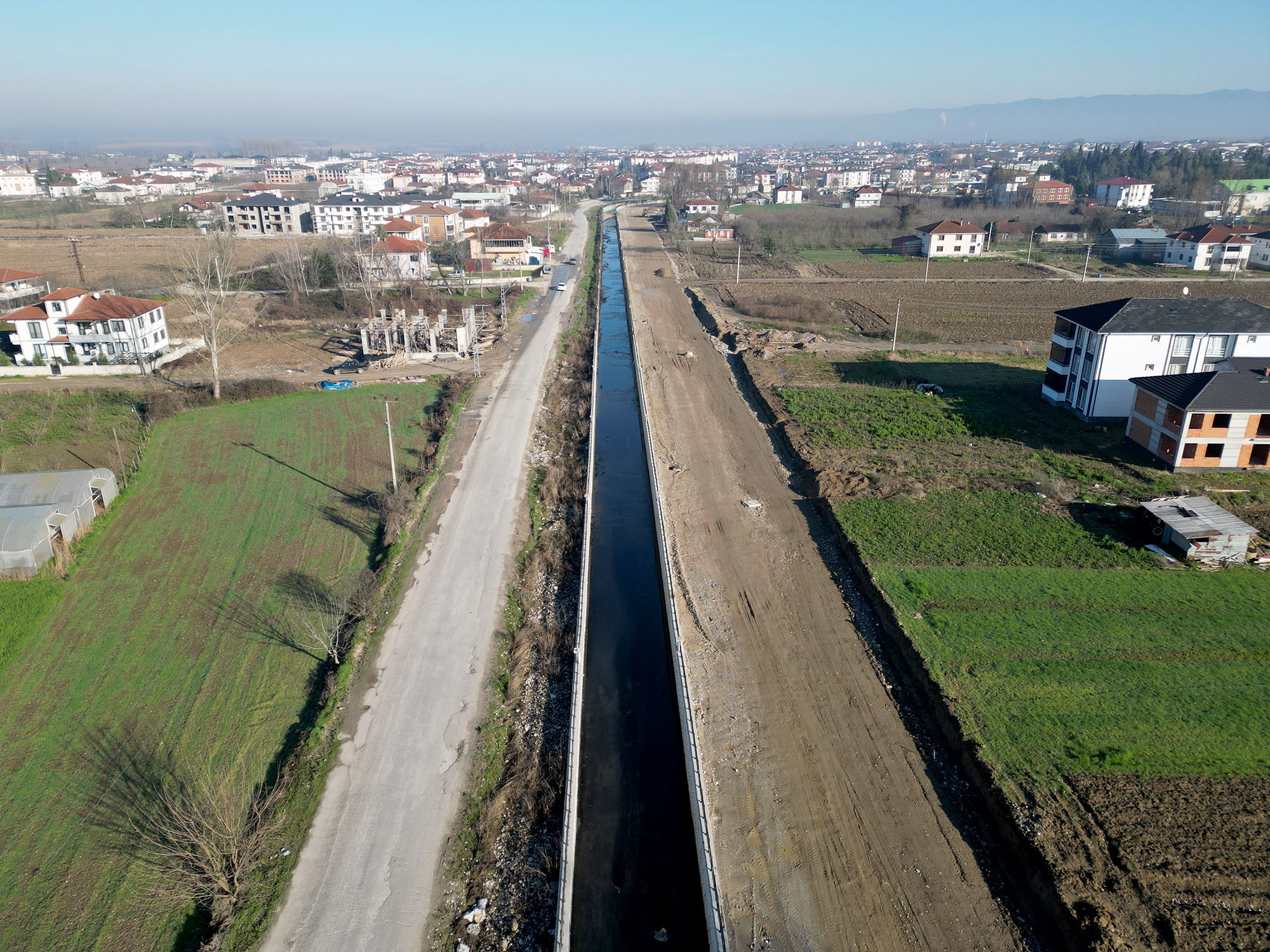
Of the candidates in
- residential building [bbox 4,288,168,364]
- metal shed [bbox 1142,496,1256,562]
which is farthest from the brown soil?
residential building [bbox 4,288,168,364]

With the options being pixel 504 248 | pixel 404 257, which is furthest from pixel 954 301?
pixel 404 257

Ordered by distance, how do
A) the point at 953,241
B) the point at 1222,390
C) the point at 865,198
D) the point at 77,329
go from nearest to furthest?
the point at 1222,390, the point at 77,329, the point at 953,241, the point at 865,198

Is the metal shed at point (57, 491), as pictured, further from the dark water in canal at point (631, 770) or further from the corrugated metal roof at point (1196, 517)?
the corrugated metal roof at point (1196, 517)

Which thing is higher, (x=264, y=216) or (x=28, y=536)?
(x=264, y=216)

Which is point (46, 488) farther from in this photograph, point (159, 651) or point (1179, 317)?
point (1179, 317)

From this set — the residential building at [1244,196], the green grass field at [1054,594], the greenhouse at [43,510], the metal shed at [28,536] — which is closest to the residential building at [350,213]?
the greenhouse at [43,510]

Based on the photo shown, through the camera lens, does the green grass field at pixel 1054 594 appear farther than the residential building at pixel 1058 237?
No

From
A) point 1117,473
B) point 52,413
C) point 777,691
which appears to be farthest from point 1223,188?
point 52,413

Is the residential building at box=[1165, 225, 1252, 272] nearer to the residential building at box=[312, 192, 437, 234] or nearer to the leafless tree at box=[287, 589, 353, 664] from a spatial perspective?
the leafless tree at box=[287, 589, 353, 664]
